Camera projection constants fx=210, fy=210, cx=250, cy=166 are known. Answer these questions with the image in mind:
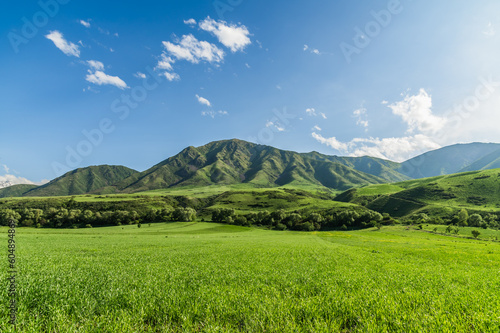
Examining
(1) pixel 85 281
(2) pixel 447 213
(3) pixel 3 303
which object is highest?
(3) pixel 3 303

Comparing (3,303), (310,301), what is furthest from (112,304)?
(310,301)

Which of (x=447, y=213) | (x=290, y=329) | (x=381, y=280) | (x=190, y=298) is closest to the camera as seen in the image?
(x=290, y=329)

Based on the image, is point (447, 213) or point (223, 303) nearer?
point (223, 303)

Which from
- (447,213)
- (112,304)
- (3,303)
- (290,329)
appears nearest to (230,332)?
(290,329)

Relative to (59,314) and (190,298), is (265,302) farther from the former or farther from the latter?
(59,314)

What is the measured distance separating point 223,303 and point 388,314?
5920 millimetres

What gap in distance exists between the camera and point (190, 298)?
893cm

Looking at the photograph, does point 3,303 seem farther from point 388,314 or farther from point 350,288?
point 350,288

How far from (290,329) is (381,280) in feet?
31.3

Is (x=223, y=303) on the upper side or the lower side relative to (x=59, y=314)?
lower

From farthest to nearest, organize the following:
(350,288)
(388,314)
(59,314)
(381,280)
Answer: (381,280) < (350,288) < (388,314) < (59,314)

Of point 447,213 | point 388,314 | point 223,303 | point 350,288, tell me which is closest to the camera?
point 388,314

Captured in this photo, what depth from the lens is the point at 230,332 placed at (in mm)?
6191

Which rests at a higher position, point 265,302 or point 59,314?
point 59,314
